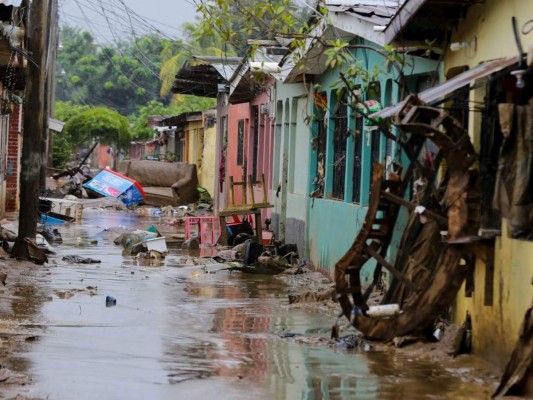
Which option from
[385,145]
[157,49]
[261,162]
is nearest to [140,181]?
[261,162]

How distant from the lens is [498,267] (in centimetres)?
930

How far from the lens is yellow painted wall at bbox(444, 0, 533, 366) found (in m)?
8.74

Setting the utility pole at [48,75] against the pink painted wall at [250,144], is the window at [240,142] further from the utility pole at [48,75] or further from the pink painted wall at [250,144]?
the utility pole at [48,75]

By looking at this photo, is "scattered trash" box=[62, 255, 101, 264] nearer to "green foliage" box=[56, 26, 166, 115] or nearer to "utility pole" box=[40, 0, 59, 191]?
"utility pole" box=[40, 0, 59, 191]

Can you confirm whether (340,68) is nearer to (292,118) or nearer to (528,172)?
(292,118)

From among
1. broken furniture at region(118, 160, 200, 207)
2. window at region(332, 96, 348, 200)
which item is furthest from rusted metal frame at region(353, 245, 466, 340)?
broken furniture at region(118, 160, 200, 207)

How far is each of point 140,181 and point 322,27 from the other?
95.2 ft

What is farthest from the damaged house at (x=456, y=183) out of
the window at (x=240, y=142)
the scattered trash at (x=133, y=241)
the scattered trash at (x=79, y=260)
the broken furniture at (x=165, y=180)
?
the broken furniture at (x=165, y=180)

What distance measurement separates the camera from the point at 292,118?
21281 mm

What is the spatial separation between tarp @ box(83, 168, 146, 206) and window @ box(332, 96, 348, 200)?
21459 mm

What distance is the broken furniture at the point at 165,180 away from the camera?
39.7 meters

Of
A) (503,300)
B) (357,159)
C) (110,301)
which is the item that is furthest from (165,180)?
(503,300)

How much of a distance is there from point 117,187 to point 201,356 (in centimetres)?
2974

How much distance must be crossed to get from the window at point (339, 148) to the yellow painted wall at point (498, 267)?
244 inches
